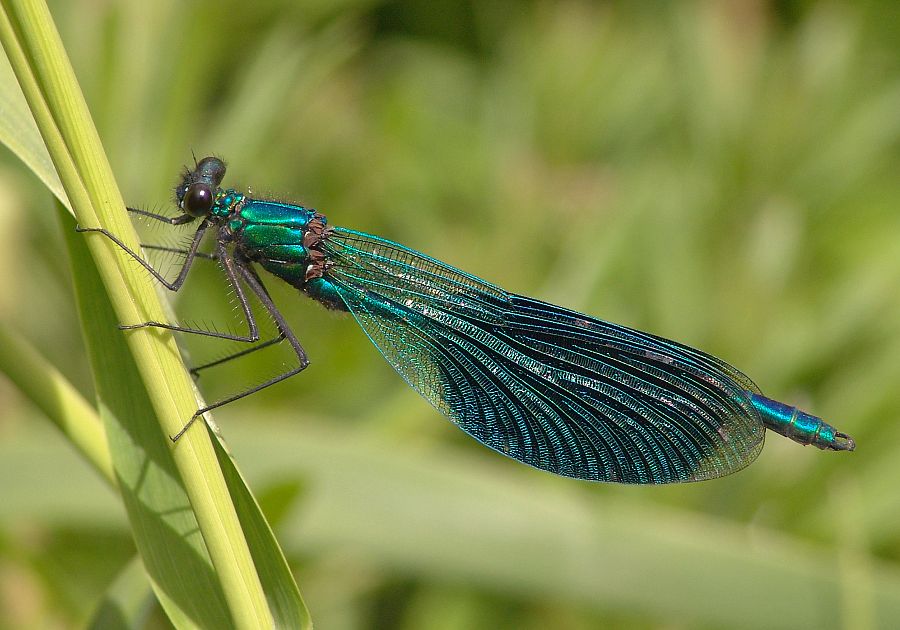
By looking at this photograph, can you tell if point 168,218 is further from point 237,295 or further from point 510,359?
point 510,359

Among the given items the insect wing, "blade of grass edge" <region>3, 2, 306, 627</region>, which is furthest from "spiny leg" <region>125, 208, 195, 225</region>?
"blade of grass edge" <region>3, 2, 306, 627</region>

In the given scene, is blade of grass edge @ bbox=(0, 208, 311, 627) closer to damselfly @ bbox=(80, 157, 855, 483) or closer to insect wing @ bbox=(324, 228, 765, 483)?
damselfly @ bbox=(80, 157, 855, 483)

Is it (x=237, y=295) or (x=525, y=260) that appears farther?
(x=525, y=260)

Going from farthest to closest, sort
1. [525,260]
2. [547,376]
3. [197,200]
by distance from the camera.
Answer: [525,260] → [547,376] → [197,200]

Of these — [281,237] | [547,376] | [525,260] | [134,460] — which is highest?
[525,260]

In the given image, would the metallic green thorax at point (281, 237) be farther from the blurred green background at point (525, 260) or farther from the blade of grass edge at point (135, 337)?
the blade of grass edge at point (135, 337)

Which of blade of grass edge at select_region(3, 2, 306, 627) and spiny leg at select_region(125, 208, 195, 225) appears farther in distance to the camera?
spiny leg at select_region(125, 208, 195, 225)

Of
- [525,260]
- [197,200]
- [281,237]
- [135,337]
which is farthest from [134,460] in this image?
[525,260]

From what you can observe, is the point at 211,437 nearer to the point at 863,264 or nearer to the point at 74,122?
the point at 74,122
